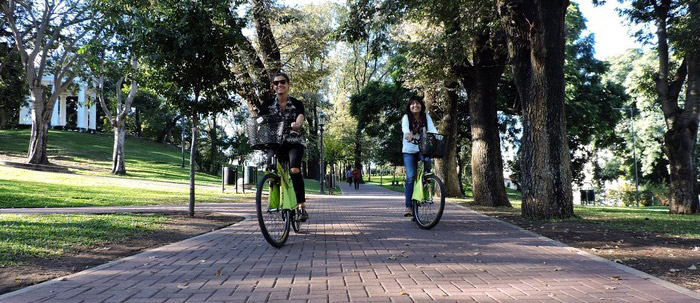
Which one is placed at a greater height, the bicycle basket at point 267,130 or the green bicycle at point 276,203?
the bicycle basket at point 267,130

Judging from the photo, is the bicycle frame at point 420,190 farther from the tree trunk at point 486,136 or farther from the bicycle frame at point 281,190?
the tree trunk at point 486,136

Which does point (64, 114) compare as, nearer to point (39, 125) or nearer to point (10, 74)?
point (10, 74)

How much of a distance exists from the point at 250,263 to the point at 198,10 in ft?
19.1

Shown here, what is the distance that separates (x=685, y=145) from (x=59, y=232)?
51.0 feet

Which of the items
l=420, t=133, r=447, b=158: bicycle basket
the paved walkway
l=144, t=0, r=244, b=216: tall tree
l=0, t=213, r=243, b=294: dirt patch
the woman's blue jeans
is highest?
l=144, t=0, r=244, b=216: tall tree

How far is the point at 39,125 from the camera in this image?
24.5m

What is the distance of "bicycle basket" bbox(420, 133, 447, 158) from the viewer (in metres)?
6.69

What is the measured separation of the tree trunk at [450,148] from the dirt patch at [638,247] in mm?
10461

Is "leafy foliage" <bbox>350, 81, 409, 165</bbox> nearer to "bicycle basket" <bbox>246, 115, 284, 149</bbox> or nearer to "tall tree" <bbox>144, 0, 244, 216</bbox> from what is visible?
"tall tree" <bbox>144, 0, 244, 216</bbox>

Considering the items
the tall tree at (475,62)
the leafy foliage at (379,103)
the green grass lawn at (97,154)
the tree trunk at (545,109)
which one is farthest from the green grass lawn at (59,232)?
the green grass lawn at (97,154)

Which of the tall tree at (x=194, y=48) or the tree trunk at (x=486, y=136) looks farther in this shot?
the tree trunk at (x=486, y=136)

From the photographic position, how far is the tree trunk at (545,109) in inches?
315

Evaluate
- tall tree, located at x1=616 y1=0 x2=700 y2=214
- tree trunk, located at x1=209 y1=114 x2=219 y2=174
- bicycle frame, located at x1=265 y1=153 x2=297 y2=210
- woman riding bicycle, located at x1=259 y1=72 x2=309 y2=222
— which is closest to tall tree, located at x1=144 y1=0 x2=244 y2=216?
woman riding bicycle, located at x1=259 y1=72 x2=309 y2=222

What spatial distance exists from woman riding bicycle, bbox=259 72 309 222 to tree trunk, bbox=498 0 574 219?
14.2 ft
